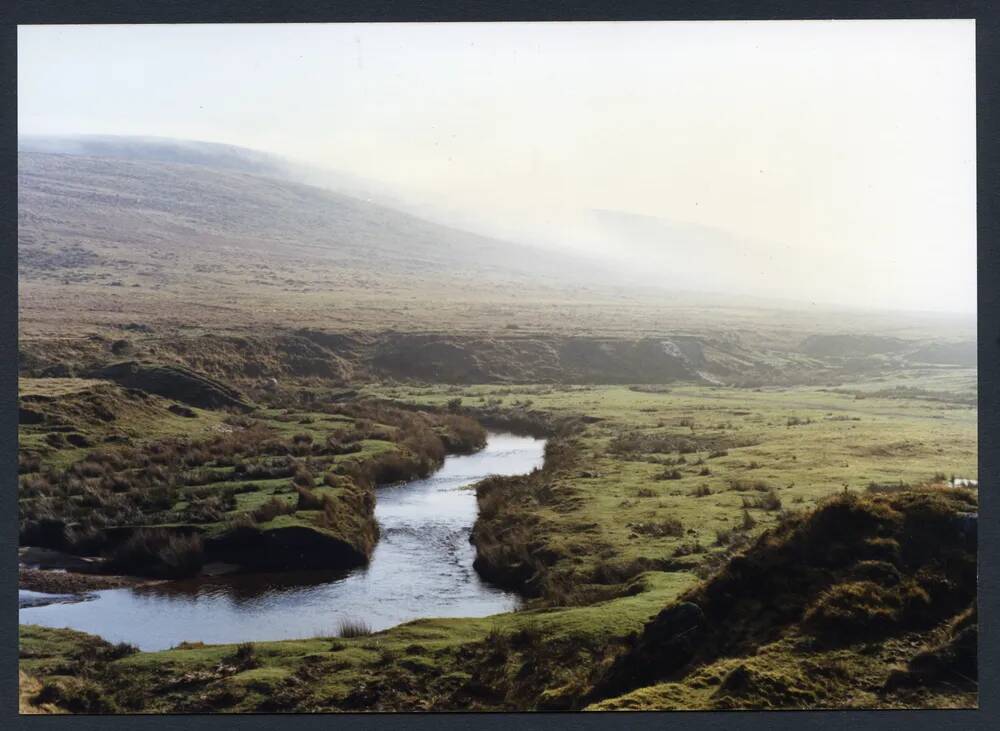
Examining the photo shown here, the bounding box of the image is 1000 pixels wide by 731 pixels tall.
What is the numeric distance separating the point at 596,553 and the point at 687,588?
259cm

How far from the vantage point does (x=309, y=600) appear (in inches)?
551

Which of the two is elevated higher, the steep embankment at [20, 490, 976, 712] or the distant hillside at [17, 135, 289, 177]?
the distant hillside at [17, 135, 289, 177]

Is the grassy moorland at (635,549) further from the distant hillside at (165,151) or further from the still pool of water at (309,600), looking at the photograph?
the distant hillside at (165,151)

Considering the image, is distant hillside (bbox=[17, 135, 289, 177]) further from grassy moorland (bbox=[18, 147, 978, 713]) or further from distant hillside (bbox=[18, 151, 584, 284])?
grassy moorland (bbox=[18, 147, 978, 713])

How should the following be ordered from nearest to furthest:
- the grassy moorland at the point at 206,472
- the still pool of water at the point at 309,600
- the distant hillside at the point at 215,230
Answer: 1. the still pool of water at the point at 309,600
2. the grassy moorland at the point at 206,472
3. the distant hillside at the point at 215,230

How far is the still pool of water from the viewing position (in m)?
12.9

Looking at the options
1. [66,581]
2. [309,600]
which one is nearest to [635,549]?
[309,600]

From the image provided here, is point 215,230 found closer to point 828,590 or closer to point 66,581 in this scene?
point 66,581

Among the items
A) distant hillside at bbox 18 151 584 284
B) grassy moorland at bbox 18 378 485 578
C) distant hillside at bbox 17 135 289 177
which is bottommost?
grassy moorland at bbox 18 378 485 578

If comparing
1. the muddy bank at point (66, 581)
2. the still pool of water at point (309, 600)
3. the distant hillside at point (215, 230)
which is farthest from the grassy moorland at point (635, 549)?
the distant hillside at point (215, 230)

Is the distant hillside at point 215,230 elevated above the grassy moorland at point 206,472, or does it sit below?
above

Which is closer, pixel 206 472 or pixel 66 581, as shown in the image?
pixel 66 581

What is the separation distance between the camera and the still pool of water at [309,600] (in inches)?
507

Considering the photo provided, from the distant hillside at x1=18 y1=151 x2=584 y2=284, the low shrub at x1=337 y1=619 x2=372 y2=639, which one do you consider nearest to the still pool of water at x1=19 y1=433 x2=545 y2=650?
the low shrub at x1=337 y1=619 x2=372 y2=639
